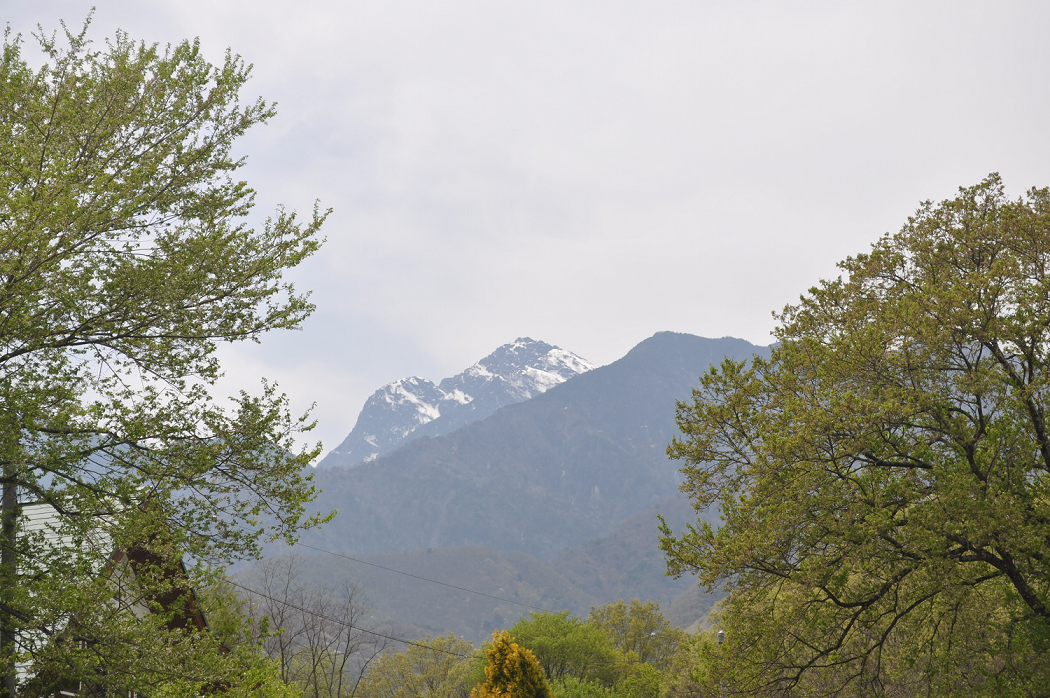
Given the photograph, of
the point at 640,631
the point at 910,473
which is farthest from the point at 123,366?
the point at 640,631

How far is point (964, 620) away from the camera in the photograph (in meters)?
13.3

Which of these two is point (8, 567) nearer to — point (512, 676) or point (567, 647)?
point (512, 676)

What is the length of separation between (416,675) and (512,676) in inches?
1268

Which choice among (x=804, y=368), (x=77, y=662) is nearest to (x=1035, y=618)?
(x=804, y=368)

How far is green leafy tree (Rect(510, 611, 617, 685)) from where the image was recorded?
38.1m

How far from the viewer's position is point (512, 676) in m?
22.2

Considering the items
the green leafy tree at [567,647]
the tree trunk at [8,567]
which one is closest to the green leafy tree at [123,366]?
the tree trunk at [8,567]

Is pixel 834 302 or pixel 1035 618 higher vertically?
pixel 834 302

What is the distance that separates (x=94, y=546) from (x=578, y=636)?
33205mm

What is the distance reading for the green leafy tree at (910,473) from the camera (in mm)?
10930

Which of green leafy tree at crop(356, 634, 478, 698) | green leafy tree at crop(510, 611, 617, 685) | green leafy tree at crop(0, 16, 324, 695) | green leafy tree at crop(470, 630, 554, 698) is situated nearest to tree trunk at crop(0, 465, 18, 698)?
green leafy tree at crop(0, 16, 324, 695)

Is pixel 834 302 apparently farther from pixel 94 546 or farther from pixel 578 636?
pixel 578 636

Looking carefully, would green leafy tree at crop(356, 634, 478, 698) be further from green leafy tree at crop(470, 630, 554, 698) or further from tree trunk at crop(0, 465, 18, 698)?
tree trunk at crop(0, 465, 18, 698)

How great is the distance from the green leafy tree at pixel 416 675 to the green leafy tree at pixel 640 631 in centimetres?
1006
